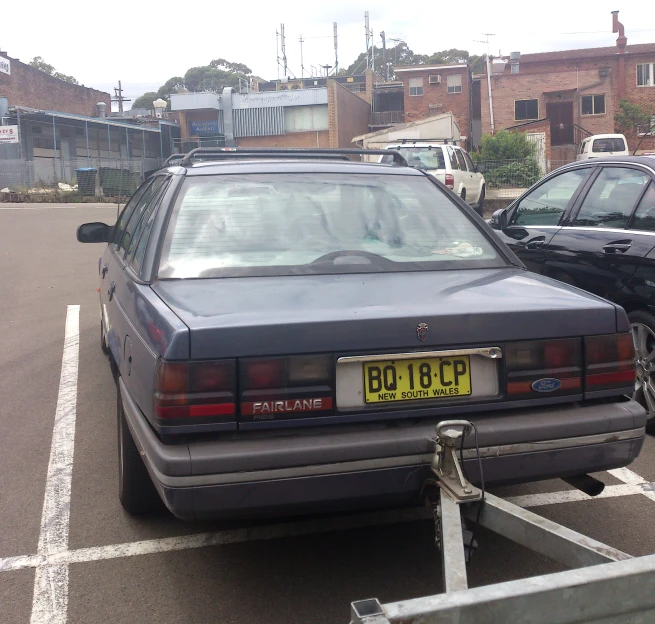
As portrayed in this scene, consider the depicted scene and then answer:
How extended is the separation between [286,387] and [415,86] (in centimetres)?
4985

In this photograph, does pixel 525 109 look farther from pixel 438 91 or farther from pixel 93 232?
pixel 93 232

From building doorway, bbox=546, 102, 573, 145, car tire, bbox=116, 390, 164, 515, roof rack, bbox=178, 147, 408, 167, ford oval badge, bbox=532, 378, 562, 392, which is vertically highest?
building doorway, bbox=546, 102, 573, 145

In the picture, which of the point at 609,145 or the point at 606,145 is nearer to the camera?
the point at 609,145

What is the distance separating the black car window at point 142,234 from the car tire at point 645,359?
9.30 feet

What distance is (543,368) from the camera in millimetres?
2895

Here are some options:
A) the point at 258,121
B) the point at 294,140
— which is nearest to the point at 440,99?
the point at 294,140

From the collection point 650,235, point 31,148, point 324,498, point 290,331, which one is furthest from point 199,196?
point 31,148

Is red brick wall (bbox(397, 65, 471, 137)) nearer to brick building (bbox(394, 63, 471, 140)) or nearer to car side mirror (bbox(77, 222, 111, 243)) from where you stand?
brick building (bbox(394, 63, 471, 140))

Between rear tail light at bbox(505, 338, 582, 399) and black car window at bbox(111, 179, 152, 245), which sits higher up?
black car window at bbox(111, 179, 152, 245)

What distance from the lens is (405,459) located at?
8.81ft

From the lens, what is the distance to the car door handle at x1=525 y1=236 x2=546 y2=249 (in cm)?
564

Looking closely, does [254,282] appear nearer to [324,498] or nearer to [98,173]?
[324,498]

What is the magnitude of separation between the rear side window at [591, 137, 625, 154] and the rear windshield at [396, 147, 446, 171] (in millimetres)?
14262

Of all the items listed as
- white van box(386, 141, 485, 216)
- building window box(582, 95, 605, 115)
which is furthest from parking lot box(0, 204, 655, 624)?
building window box(582, 95, 605, 115)
